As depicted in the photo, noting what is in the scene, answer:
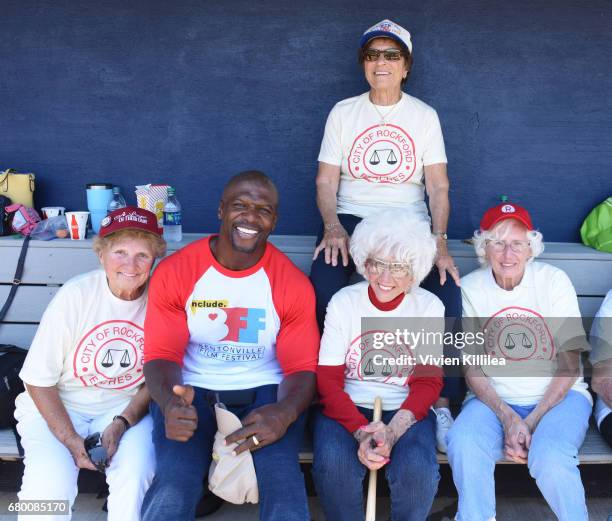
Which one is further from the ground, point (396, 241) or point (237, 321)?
point (396, 241)

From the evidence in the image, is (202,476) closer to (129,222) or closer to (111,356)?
(111,356)

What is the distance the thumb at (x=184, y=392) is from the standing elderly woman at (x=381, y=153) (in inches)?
39.3

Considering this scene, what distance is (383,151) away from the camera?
9.43ft

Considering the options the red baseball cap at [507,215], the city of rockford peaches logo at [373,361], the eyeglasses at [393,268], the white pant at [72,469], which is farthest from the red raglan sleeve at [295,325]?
the red baseball cap at [507,215]

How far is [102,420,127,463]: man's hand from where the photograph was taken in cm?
216

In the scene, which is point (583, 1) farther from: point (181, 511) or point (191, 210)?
point (181, 511)

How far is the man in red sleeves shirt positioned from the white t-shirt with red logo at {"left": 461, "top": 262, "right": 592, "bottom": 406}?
28.9 inches

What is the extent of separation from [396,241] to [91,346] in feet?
3.80

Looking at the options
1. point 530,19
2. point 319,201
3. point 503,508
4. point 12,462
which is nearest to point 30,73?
point 319,201

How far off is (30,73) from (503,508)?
3.10 m

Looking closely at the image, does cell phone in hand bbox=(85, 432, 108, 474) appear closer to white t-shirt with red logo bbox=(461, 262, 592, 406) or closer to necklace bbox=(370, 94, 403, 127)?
white t-shirt with red logo bbox=(461, 262, 592, 406)

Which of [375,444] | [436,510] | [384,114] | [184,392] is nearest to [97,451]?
[184,392]

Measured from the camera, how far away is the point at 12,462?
9.39 feet

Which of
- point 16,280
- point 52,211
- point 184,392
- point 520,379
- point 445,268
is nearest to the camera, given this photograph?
point 184,392
